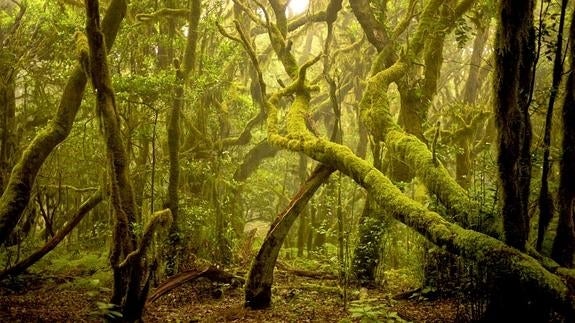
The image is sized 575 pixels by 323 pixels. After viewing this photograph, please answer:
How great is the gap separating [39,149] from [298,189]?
5286 mm

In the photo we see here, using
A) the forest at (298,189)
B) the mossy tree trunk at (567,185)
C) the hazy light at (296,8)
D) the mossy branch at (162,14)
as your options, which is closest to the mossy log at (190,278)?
the forest at (298,189)

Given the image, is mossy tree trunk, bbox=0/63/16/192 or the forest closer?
the forest

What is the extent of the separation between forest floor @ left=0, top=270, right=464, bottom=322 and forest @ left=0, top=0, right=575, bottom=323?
0.05m

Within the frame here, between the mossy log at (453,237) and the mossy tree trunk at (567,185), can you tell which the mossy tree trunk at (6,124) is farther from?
the mossy tree trunk at (567,185)

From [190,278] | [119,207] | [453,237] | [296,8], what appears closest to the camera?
[453,237]

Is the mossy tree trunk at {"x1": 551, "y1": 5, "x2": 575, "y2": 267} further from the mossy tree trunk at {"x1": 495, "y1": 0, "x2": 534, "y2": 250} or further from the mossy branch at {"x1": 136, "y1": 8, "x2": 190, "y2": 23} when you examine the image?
the mossy branch at {"x1": 136, "y1": 8, "x2": 190, "y2": 23}

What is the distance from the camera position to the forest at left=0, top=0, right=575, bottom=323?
16.7 ft

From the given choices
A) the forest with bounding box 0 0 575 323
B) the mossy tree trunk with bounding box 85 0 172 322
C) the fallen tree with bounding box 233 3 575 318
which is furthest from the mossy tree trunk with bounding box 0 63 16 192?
the fallen tree with bounding box 233 3 575 318

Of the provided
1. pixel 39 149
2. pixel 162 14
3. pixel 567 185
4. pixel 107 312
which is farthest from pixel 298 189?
pixel 567 185

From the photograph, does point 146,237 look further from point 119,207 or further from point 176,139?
point 176,139

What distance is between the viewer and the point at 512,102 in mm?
4605

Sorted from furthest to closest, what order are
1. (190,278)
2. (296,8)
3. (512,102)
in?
(296,8)
(190,278)
(512,102)

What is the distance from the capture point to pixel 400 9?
53.8 feet

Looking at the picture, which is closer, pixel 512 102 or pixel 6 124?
pixel 512 102
